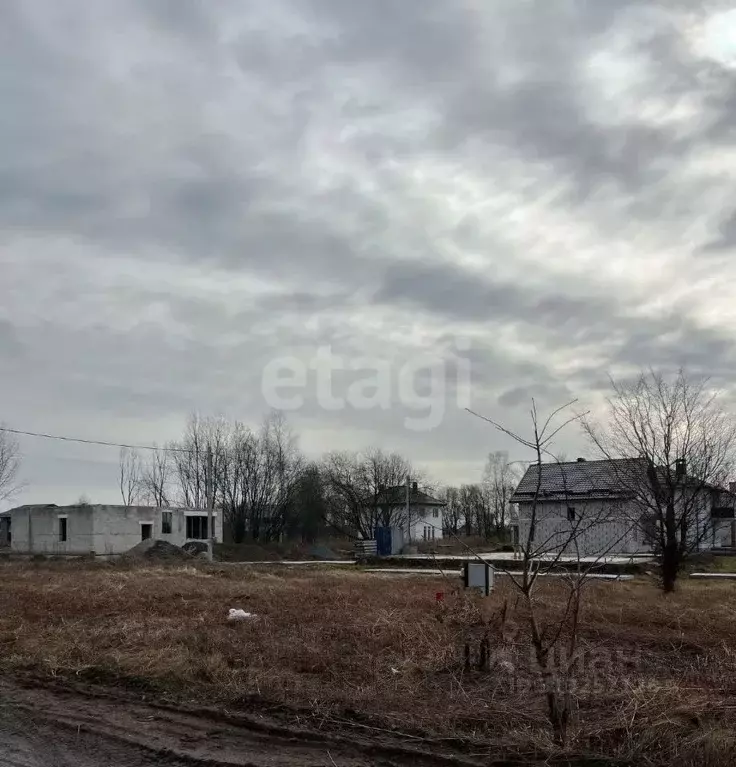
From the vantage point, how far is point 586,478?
41.7 metres

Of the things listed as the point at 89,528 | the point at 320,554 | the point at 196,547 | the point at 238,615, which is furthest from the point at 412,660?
the point at 89,528

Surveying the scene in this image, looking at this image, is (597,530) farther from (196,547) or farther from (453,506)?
(453,506)

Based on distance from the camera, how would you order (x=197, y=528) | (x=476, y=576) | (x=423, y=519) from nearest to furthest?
(x=476, y=576) < (x=197, y=528) < (x=423, y=519)

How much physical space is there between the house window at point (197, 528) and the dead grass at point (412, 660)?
44.0 metres

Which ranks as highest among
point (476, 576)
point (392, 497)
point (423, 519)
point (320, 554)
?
point (476, 576)

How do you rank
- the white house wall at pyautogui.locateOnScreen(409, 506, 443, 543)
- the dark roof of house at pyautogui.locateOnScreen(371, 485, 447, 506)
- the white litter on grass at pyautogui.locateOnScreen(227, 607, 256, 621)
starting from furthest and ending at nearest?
1. the white house wall at pyautogui.locateOnScreen(409, 506, 443, 543)
2. the dark roof of house at pyautogui.locateOnScreen(371, 485, 447, 506)
3. the white litter on grass at pyautogui.locateOnScreen(227, 607, 256, 621)

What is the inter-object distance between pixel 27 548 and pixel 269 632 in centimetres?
4788

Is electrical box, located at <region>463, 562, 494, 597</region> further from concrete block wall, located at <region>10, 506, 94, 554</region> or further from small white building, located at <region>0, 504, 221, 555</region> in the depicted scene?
concrete block wall, located at <region>10, 506, 94, 554</region>

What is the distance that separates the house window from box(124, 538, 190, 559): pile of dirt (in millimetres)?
14260

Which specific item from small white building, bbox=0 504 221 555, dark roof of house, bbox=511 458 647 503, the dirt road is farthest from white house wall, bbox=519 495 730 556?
small white building, bbox=0 504 221 555

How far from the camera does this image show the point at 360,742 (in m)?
6.14

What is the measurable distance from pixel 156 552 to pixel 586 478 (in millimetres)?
24497

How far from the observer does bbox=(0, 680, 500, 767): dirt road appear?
5.91 m

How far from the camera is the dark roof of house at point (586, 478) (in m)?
20.5
